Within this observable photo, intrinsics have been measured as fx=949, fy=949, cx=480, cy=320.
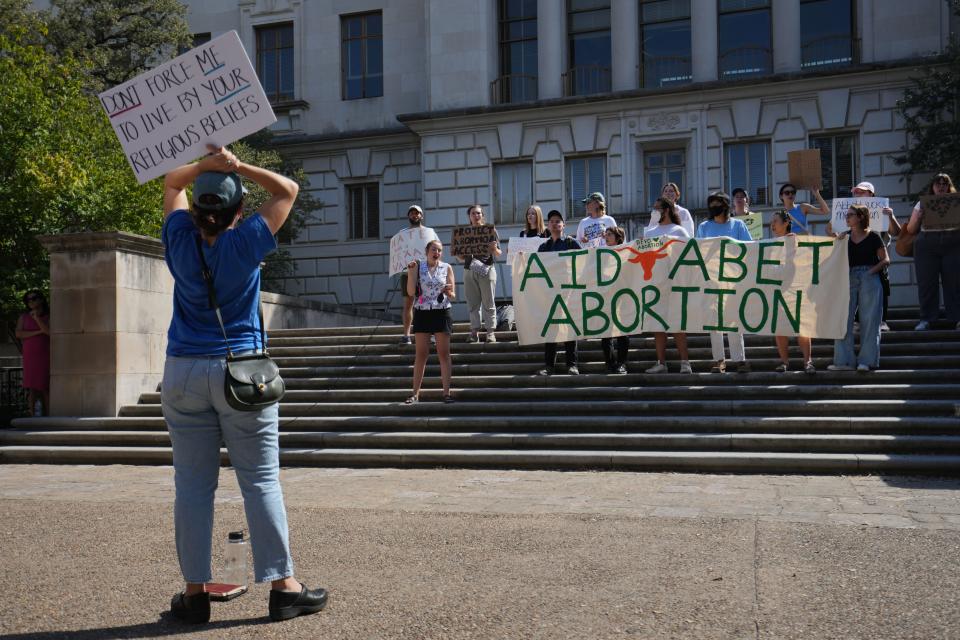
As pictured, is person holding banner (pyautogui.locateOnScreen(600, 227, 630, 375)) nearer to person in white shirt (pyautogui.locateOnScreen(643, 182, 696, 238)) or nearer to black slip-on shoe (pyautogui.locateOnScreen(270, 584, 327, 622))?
person in white shirt (pyautogui.locateOnScreen(643, 182, 696, 238))

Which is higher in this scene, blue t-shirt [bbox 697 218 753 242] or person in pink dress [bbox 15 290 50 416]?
blue t-shirt [bbox 697 218 753 242]

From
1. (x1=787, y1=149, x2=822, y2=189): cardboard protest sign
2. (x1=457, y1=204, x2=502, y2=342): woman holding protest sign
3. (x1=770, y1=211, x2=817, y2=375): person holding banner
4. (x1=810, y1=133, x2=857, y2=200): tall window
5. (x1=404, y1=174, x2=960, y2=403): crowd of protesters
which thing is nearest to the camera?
(x1=404, y1=174, x2=960, y2=403): crowd of protesters

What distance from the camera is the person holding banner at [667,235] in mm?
11867

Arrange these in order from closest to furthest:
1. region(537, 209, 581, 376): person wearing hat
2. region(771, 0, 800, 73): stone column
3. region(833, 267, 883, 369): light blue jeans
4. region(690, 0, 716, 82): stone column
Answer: region(833, 267, 883, 369): light blue jeans < region(537, 209, 581, 376): person wearing hat < region(771, 0, 800, 73): stone column < region(690, 0, 716, 82): stone column

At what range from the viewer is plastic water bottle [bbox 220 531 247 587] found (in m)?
4.61

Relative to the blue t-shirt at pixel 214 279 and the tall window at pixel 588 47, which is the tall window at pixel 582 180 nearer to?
the tall window at pixel 588 47

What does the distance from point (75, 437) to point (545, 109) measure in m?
18.4

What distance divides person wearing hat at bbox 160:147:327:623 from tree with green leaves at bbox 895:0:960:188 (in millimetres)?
22226

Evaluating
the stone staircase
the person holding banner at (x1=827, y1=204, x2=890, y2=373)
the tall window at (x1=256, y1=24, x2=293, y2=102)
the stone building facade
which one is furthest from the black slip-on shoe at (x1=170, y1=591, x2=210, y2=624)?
the tall window at (x1=256, y1=24, x2=293, y2=102)

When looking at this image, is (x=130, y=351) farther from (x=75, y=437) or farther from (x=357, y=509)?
(x=357, y=509)

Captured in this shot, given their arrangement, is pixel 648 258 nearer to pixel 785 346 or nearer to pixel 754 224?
pixel 785 346

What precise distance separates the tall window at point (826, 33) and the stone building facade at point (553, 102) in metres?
0.06

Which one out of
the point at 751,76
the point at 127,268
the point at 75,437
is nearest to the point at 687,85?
the point at 751,76

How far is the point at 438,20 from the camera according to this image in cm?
2862
